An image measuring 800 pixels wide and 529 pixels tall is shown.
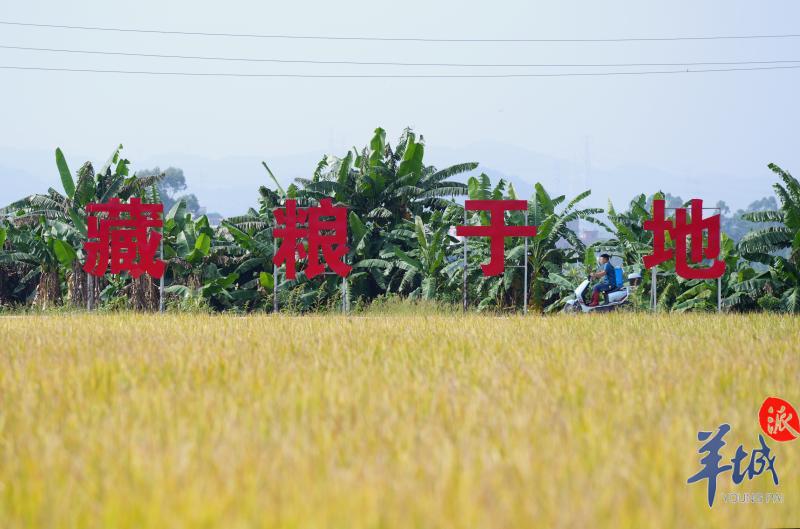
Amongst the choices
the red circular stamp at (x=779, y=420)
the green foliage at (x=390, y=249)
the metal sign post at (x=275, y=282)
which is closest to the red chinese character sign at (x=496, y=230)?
the green foliage at (x=390, y=249)

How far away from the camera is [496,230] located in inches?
773

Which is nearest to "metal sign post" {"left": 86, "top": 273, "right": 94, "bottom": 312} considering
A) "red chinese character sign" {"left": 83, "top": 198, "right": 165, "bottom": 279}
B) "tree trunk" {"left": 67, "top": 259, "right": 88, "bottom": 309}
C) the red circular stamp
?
"tree trunk" {"left": 67, "top": 259, "right": 88, "bottom": 309}

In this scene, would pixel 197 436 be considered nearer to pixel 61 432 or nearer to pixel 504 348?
pixel 61 432

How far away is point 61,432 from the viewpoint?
5117 mm

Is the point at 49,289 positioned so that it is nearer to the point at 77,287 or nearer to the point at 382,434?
the point at 77,287

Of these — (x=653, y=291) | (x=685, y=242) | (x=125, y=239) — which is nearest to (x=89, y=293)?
(x=125, y=239)

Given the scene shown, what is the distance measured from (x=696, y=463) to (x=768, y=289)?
17.5 m

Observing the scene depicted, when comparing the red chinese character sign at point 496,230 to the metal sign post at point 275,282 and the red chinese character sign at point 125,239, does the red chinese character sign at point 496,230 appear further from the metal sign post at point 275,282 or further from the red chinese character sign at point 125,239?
the red chinese character sign at point 125,239

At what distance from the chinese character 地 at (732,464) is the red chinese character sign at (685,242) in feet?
48.9

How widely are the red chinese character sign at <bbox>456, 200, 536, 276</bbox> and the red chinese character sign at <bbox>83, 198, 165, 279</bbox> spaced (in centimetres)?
635

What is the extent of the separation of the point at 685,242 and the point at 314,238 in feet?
23.2

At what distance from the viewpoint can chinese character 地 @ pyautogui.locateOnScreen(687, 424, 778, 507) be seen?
4160mm

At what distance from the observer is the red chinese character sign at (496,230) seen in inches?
765

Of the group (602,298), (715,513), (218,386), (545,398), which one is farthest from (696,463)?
(602,298)
